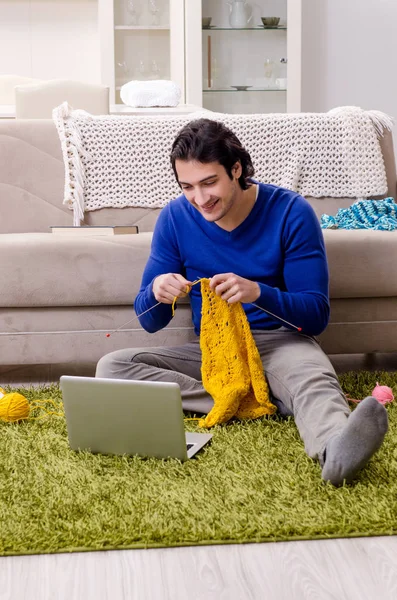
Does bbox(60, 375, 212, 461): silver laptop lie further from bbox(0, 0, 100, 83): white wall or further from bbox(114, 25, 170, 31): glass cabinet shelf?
bbox(0, 0, 100, 83): white wall

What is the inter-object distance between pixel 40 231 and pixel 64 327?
598mm

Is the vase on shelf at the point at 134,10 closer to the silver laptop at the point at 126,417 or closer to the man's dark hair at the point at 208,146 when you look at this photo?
the man's dark hair at the point at 208,146

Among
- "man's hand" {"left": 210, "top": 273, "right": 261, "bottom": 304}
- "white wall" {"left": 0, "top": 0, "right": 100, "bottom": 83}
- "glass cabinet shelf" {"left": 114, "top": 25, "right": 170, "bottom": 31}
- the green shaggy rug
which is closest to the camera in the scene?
the green shaggy rug

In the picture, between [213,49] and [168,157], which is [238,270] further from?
[213,49]

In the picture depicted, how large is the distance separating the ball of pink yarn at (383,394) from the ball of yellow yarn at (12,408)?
842mm

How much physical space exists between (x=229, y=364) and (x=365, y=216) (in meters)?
0.95

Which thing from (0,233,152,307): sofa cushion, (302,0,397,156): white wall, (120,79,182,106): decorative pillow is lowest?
(0,233,152,307): sofa cushion

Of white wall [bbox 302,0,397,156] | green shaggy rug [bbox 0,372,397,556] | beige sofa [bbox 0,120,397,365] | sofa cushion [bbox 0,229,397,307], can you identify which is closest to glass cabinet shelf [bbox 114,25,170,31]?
white wall [bbox 302,0,397,156]

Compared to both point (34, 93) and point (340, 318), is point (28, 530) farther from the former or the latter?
point (34, 93)

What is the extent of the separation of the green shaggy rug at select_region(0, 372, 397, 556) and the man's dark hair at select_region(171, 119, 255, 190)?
1.94ft

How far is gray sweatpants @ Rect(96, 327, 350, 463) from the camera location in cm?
155

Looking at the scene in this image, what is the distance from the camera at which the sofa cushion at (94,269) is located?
224cm

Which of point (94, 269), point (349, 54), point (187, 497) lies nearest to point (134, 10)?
point (349, 54)

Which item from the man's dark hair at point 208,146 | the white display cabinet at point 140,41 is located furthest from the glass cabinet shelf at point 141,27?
the man's dark hair at point 208,146
